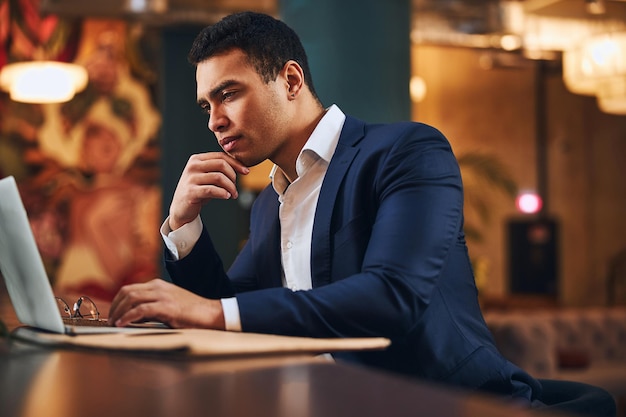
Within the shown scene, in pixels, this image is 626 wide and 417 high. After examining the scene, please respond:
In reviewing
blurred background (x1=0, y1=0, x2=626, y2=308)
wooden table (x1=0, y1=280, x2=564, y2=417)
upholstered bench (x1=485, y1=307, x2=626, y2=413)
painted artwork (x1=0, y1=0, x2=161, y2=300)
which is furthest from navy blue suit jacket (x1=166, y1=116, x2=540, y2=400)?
painted artwork (x1=0, y1=0, x2=161, y2=300)

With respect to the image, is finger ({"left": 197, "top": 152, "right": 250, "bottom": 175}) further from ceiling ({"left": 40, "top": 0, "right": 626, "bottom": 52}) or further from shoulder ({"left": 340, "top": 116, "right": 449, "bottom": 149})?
ceiling ({"left": 40, "top": 0, "right": 626, "bottom": 52})

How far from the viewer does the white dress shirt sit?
1817 millimetres

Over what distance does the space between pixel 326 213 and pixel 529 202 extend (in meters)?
11.2

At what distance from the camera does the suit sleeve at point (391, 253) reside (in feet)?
4.30

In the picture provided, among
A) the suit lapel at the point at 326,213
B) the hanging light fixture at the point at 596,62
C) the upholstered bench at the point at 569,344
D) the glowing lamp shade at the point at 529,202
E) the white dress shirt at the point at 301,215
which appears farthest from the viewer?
the glowing lamp shade at the point at 529,202

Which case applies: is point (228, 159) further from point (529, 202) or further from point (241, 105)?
point (529, 202)

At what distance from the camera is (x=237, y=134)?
1.83m

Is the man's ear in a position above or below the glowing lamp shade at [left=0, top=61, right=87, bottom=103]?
below

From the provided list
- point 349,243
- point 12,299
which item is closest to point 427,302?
point 349,243

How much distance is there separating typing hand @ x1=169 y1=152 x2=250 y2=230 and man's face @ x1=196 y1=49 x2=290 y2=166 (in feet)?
0.16

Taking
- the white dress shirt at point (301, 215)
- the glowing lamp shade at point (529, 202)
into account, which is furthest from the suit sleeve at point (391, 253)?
the glowing lamp shade at point (529, 202)

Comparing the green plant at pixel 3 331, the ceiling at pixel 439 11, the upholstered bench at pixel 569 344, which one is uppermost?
the ceiling at pixel 439 11

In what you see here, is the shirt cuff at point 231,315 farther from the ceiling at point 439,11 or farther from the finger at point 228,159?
the ceiling at point 439,11

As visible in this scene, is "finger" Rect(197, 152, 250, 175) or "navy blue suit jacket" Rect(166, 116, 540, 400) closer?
"navy blue suit jacket" Rect(166, 116, 540, 400)
